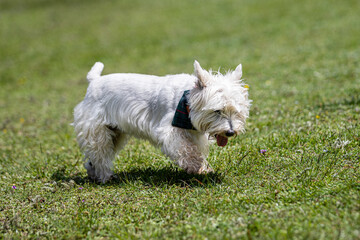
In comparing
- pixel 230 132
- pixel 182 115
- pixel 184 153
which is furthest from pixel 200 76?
pixel 184 153

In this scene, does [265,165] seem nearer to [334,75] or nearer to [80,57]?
[334,75]

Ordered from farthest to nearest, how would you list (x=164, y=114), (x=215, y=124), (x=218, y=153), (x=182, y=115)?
(x=218, y=153)
(x=164, y=114)
(x=182, y=115)
(x=215, y=124)

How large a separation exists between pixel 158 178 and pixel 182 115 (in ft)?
3.07

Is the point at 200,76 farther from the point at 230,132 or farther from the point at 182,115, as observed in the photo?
Answer: the point at 230,132

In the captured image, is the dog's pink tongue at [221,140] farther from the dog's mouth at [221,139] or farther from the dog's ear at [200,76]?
the dog's ear at [200,76]

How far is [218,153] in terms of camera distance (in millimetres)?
5555

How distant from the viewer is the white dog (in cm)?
441

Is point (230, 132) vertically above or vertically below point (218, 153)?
above

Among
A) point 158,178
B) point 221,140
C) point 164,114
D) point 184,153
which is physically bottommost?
point 158,178

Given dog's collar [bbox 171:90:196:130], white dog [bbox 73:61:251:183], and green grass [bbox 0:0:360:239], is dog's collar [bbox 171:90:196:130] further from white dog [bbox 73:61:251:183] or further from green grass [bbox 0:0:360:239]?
green grass [bbox 0:0:360:239]

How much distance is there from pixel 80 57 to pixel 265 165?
13.5 metres

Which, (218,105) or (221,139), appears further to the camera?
(221,139)

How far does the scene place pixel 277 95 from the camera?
8.51 m

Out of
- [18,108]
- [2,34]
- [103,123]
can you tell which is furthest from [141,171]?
[2,34]
